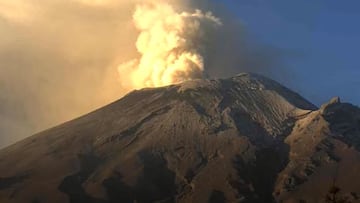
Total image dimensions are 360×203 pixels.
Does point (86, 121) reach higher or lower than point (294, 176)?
higher

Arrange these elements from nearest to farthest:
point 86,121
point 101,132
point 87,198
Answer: point 87,198 < point 101,132 < point 86,121

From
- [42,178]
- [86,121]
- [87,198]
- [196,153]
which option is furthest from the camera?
[86,121]

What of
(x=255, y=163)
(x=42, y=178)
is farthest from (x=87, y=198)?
(x=255, y=163)

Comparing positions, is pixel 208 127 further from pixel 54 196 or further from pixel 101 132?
pixel 54 196

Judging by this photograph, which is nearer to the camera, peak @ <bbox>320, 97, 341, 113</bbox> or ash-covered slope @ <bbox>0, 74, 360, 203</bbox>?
ash-covered slope @ <bbox>0, 74, 360, 203</bbox>

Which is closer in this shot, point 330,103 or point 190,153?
point 190,153

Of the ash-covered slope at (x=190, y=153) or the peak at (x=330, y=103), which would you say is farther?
the peak at (x=330, y=103)

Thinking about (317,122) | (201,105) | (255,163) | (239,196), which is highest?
(201,105)

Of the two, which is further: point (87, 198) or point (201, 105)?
point (201, 105)
